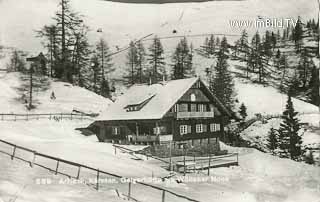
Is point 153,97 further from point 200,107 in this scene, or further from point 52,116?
point 52,116

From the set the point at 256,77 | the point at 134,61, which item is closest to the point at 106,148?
the point at 134,61

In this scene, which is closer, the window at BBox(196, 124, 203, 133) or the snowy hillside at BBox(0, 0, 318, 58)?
the snowy hillside at BBox(0, 0, 318, 58)

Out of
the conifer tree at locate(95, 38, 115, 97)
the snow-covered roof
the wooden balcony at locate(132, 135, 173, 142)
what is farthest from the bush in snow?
the conifer tree at locate(95, 38, 115, 97)

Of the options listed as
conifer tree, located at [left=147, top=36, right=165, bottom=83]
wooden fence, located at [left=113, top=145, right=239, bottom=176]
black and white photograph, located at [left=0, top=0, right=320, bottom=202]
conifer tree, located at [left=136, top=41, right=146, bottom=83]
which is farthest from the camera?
conifer tree, located at [left=136, top=41, right=146, bottom=83]

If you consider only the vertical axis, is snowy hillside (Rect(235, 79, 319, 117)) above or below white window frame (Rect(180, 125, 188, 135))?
above

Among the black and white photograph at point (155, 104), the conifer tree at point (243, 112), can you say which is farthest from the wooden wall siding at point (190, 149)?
the conifer tree at point (243, 112)

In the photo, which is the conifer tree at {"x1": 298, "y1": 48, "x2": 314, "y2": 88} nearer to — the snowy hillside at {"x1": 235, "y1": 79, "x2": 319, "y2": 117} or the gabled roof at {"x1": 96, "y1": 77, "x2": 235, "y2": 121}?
the snowy hillside at {"x1": 235, "y1": 79, "x2": 319, "y2": 117}

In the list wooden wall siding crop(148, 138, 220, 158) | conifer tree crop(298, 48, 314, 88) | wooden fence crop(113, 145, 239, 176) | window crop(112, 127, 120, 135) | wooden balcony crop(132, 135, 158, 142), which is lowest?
wooden fence crop(113, 145, 239, 176)
